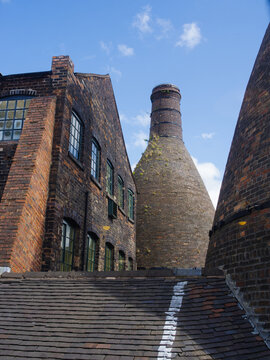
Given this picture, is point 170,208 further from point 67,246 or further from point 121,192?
point 67,246

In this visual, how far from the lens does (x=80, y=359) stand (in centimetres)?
413

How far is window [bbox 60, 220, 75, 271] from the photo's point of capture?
920 cm

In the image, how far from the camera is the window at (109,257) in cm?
1269

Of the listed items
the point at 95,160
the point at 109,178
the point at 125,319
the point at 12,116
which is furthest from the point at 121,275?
the point at 109,178

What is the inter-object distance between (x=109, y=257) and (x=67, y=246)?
390 centimetres

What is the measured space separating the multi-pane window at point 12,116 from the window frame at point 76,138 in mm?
1401

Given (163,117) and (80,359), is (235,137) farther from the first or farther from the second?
(163,117)

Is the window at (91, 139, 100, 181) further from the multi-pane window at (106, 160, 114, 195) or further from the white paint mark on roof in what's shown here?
the white paint mark on roof

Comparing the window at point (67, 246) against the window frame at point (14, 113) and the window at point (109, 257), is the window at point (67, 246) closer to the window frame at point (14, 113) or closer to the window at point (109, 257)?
the window frame at point (14, 113)

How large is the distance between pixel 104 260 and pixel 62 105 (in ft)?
18.6

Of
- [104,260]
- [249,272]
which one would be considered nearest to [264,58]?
[249,272]

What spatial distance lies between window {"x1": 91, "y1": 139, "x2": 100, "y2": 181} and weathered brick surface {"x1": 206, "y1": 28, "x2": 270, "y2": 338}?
5.80 meters

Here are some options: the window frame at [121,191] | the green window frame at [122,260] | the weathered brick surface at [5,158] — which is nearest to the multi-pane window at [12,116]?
the weathered brick surface at [5,158]

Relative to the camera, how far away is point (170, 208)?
58.9 feet
